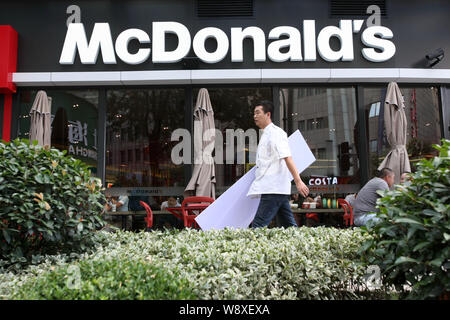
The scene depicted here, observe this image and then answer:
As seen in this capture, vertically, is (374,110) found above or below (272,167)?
above

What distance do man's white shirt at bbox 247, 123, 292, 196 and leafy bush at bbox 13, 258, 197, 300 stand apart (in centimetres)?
248

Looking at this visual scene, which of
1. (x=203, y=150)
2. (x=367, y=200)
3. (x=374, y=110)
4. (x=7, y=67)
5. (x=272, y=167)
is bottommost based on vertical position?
(x=367, y=200)

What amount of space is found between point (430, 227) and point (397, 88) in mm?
6626

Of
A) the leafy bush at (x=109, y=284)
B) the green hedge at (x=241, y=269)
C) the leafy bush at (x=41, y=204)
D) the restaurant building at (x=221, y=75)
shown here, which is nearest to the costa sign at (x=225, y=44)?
the restaurant building at (x=221, y=75)

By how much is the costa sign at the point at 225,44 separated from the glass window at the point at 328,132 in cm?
81

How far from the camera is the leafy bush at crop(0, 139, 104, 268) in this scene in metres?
3.07

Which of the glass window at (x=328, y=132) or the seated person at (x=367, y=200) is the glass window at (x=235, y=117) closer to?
the glass window at (x=328, y=132)

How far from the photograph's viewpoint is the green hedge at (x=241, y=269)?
2246 mm

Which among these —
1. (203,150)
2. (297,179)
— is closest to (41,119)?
(203,150)

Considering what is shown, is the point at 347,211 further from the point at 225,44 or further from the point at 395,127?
the point at 225,44

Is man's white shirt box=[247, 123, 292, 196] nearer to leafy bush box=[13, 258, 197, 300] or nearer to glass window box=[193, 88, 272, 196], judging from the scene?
leafy bush box=[13, 258, 197, 300]

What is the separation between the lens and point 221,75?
8.12 metres

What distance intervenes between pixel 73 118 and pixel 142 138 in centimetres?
152

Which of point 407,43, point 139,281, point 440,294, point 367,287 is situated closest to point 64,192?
point 139,281
